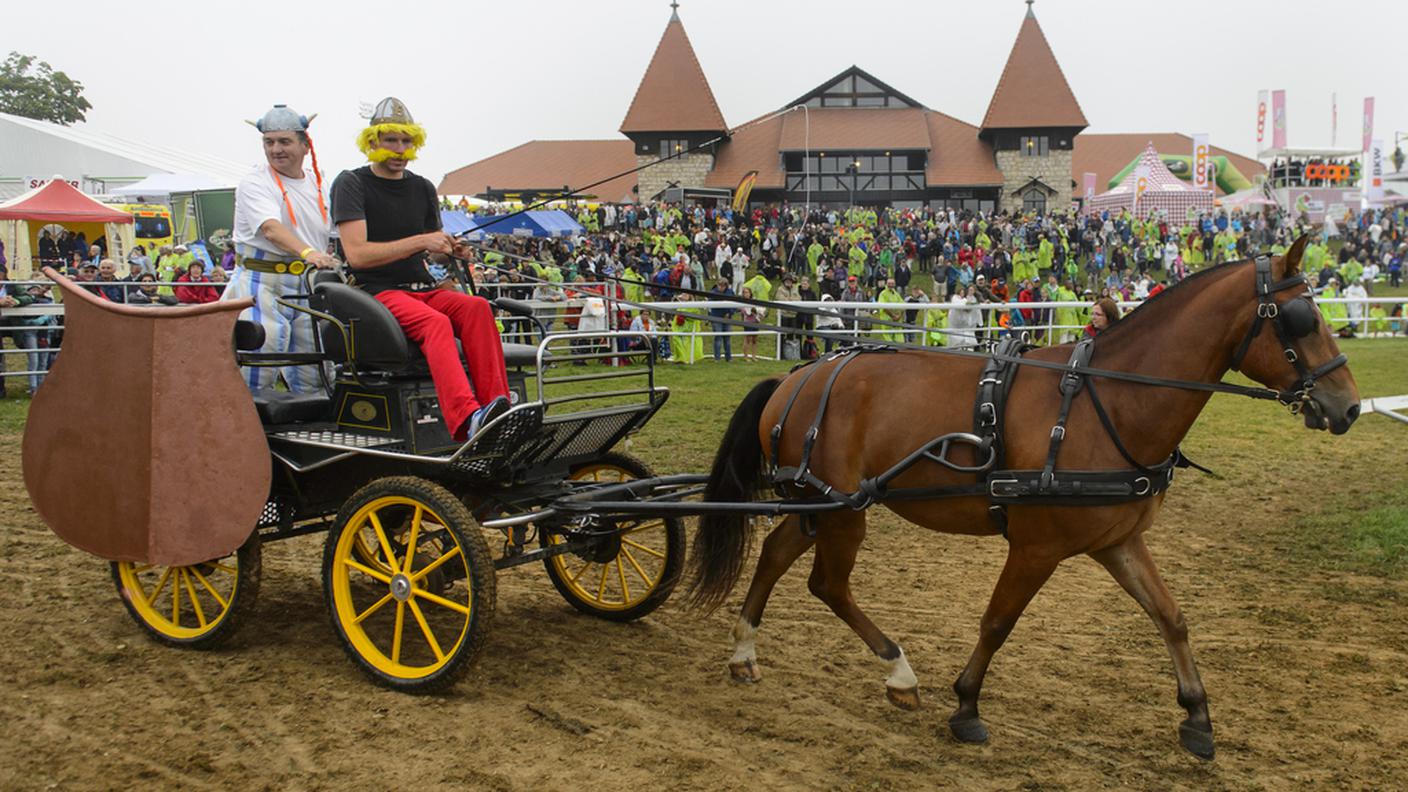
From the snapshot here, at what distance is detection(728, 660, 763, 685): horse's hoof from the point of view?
4.91 m

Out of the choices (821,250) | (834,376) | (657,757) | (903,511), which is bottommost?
(657,757)

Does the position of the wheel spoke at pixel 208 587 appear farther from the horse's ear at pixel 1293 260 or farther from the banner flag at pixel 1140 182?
the banner flag at pixel 1140 182

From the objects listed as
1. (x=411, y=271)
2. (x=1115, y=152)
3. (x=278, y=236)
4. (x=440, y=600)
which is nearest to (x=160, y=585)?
(x=440, y=600)

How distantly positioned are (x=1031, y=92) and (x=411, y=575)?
2207 inches

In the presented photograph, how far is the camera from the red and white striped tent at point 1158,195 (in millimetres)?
41250

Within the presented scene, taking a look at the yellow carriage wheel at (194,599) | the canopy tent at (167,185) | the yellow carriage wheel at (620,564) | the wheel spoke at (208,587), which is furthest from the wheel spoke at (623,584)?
the canopy tent at (167,185)

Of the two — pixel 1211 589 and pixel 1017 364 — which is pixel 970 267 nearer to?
pixel 1211 589

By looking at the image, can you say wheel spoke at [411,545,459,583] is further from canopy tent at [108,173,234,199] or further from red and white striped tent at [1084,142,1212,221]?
red and white striped tent at [1084,142,1212,221]

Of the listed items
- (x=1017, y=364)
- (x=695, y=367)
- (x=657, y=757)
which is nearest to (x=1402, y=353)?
(x=695, y=367)

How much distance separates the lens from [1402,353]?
741 inches

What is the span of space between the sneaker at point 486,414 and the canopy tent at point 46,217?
18.9 m

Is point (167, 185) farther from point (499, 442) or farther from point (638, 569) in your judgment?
point (499, 442)

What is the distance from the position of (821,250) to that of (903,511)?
26.9m

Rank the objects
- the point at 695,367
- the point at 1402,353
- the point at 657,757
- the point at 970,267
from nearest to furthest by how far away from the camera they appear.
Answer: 1. the point at 657,757
2. the point at 695,367
3. the point at 1402,353
4. the point at 970,267
